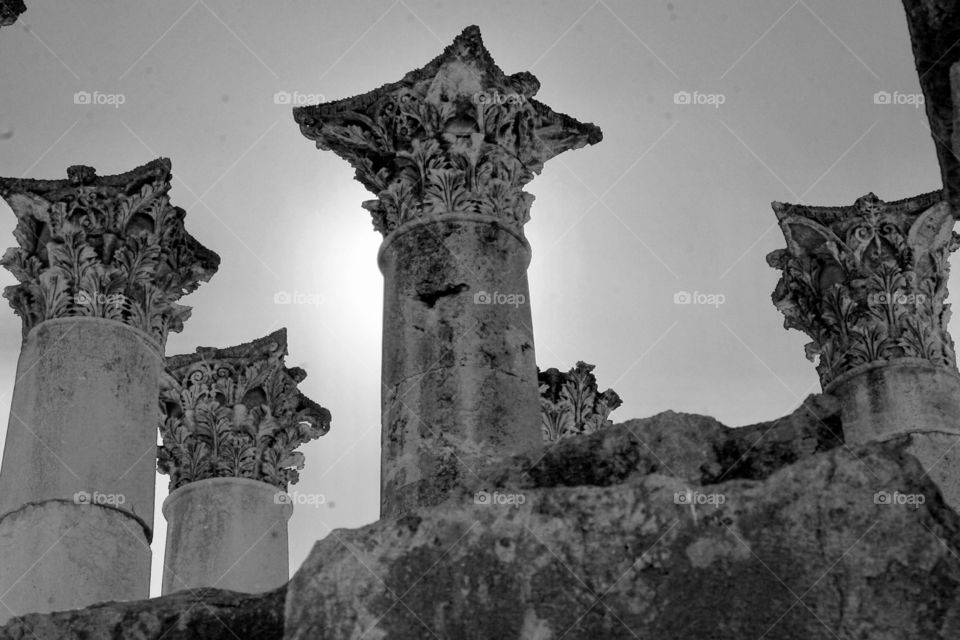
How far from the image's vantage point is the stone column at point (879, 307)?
54.2ft

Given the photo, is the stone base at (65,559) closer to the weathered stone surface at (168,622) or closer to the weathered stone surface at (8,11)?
the weathered stone surface at (8,11)

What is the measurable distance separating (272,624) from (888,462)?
251 centimetres

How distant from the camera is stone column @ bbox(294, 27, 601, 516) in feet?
40.8

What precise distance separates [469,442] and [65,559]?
13.6 ft

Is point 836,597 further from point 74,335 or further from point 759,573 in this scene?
point 74,335

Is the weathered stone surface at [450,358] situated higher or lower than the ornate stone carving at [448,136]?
lower

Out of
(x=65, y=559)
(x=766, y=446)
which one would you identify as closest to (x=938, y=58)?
(x=766, y=446)

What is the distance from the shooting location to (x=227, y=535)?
21.0m

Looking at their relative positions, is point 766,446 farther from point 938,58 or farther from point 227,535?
point 227,535

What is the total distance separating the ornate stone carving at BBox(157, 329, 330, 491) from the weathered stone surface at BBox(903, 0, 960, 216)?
14.8 metres

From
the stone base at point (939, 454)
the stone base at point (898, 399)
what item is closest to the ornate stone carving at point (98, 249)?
the stone base at point (898, 399)

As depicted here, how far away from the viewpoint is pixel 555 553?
5.95 metres

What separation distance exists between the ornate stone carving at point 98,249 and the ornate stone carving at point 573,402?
6.96m

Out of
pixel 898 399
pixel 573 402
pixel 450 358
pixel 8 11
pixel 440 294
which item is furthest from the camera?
pixel 573 402
